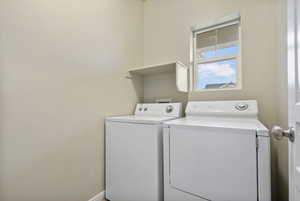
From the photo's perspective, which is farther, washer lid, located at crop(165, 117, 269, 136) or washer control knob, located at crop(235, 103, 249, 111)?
washer control knob, located at crop(235, 103, 249, 111)

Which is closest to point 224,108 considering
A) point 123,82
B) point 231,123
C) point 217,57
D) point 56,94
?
point 231,123

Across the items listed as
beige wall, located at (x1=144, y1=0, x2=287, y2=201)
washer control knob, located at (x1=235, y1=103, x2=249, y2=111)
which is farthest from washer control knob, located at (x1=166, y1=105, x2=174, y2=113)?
washer control knob, located at (x1=235, y1=103, x2=249, y2=111)

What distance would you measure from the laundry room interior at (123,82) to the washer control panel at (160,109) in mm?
16

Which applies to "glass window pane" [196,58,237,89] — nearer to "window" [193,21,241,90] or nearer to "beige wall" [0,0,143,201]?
"window" [193,21,241,90]

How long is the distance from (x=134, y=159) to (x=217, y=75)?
4.68 ft

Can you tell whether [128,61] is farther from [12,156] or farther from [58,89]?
[12,156]

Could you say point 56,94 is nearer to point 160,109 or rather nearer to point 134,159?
point 134,159

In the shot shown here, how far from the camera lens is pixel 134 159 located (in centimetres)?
143

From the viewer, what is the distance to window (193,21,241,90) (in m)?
1.83

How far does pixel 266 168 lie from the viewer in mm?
898

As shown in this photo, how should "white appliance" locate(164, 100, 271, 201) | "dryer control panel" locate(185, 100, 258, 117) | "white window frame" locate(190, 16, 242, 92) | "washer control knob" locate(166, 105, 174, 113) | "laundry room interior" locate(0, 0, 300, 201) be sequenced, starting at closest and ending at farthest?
1. "white appliance" locate(164, 100, 271, 201)
2. "laundry room interior" locate(0, 0, 300, 201)
3. "dryer control panel" locate(185, 100, 258, 117)
4. "white window frame" locate(190, 16, 242, 92)
5. "washer control knob" locate(166, 105, 174, 113)

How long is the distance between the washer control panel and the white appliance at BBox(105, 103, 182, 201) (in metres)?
0.38

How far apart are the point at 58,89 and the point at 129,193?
116cm

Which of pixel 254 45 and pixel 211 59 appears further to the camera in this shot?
pixel 211 59
